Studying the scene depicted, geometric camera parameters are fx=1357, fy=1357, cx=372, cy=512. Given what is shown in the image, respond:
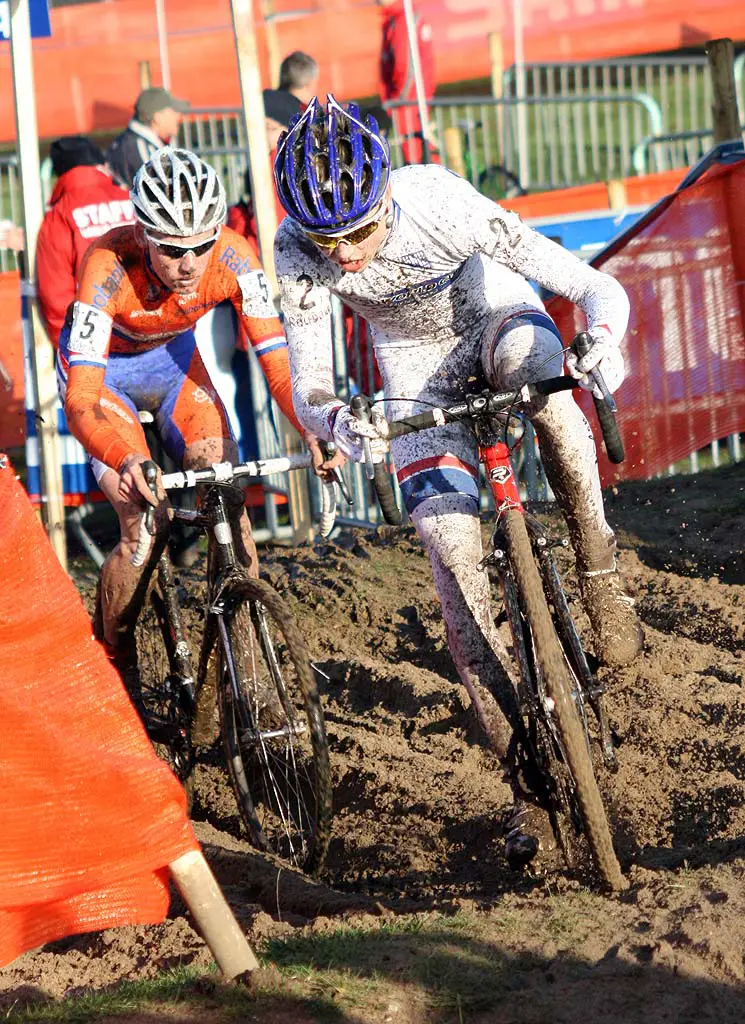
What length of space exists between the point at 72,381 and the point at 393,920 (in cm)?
269

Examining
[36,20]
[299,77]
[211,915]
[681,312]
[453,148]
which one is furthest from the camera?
[453,148]

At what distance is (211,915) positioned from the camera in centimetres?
367

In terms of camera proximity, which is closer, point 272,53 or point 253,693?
point 253,693

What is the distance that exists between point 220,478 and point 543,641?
58.1 inches

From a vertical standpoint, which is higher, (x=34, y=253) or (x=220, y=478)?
(x=34, y=253)

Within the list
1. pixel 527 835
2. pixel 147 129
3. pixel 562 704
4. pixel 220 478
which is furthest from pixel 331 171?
pixel 147 129

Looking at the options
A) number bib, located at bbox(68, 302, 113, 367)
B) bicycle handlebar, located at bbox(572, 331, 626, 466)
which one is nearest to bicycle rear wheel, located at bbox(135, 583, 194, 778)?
number bib, located at bbox(68, 302, 113, 367)

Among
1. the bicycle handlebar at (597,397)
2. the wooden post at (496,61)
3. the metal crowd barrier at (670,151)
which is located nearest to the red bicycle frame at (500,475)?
the bicycle handlebar at (597,397)

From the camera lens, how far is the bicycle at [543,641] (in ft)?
14.6

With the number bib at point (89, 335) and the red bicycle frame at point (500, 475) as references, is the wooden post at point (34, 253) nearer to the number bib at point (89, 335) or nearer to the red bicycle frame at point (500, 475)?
the number bib at point (89, 335)

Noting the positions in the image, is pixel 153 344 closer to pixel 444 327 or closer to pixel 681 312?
pixel 444 327

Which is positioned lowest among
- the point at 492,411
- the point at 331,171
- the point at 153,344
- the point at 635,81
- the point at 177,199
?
the point at 492,411

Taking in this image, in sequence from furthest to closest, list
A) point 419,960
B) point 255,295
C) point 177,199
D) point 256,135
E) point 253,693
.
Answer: point 256,135 < point 255,295 < point 177,199 < point 253,693 < point 419,960

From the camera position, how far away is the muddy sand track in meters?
4.11
